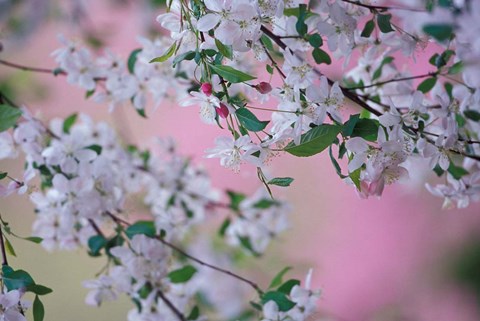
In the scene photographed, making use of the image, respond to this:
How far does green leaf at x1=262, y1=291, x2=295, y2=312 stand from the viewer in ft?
2.31

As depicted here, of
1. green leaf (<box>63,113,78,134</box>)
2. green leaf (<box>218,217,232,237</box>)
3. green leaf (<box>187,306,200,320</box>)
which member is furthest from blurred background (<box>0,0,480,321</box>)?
green leaf (<box>187,306,200,320</box>)

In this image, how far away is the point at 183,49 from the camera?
0.67 meters

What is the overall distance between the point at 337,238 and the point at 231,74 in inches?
70.1

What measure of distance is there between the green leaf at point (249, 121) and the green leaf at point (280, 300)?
239mm

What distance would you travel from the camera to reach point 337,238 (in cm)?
225

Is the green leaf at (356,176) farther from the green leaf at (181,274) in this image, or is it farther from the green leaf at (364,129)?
the green leaf at (181,274)

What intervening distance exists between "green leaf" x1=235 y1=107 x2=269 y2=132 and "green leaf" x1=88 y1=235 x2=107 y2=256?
32 cm

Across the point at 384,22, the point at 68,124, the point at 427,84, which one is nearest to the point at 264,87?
the point at 384,22

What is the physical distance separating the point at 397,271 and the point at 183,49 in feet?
5.30

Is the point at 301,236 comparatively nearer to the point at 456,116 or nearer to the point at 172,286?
the point at 172,286

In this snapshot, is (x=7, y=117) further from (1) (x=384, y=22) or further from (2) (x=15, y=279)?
(1) (x=384, y=22)

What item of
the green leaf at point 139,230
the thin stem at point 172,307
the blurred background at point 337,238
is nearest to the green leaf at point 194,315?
the thin stem at point 172,307

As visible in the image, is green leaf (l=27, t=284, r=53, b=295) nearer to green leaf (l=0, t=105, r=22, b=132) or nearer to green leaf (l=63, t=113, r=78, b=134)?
green leaf (l=0, t=105, r=22, b=132)

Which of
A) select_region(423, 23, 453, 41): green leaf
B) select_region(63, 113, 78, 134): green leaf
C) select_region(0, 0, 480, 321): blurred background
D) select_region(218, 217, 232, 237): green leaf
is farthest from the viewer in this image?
select_region(0, 0, 480, 321): blurred background
